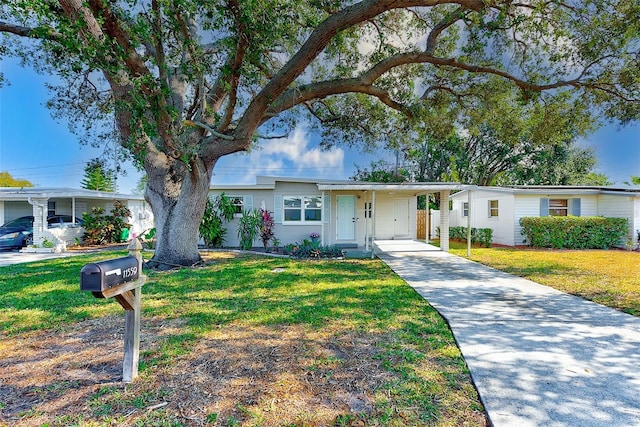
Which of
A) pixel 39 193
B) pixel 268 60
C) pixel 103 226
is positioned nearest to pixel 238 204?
pixel 268 60

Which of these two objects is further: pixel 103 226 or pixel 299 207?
pixel 103 226

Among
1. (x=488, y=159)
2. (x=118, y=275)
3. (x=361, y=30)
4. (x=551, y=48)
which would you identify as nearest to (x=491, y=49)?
(x=551, y=48)

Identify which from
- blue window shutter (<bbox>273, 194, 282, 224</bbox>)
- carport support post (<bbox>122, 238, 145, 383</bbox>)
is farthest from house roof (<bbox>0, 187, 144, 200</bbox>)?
carport support post (<bbox>122, 238, 145, 383</bbox>)

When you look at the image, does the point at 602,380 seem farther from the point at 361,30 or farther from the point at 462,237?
the point at 462,237

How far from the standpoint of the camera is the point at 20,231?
45.1ft

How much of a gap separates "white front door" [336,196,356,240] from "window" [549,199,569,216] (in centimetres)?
926

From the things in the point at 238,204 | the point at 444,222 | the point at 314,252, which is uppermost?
the point at 238,204

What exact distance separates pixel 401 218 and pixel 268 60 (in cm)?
1005

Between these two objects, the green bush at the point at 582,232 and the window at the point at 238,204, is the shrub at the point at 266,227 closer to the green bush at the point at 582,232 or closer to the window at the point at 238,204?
the window at the point at 238,204

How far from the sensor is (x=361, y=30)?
9.21 meters

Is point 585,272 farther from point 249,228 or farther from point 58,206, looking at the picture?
point 58,206

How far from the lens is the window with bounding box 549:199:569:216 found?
14.7 metres

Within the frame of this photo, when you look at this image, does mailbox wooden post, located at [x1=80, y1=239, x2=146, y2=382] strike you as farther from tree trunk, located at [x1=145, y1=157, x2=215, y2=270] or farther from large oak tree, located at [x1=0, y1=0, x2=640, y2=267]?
tree trunk, located at [x1=145, y1=157, x2=215, y2=270]

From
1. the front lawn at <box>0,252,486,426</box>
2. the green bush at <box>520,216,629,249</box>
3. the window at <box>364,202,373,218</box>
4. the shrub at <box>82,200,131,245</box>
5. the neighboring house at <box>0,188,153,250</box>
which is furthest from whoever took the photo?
the shrub at <box>82,200,131,245</box>
